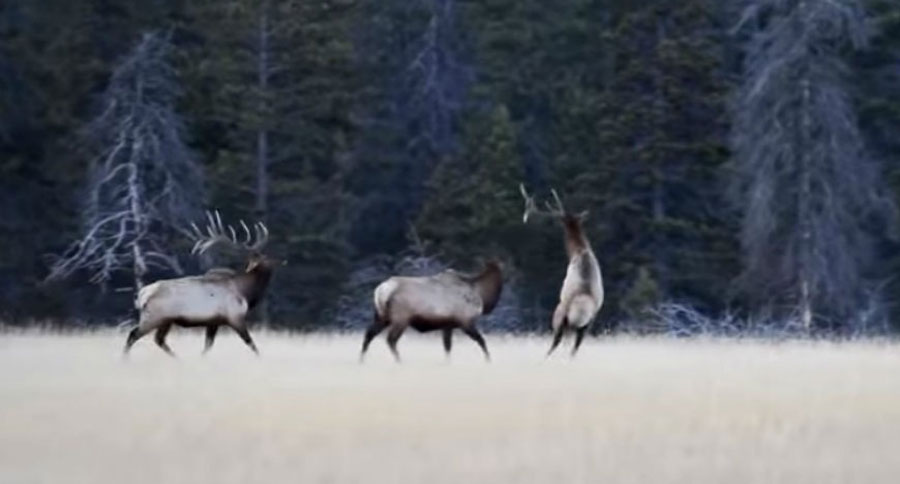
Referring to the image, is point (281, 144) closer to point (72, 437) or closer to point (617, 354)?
point (617, 354)

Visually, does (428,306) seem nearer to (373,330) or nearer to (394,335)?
(394,335)

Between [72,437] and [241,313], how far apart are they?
8.06 m

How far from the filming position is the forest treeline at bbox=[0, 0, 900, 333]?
31.9 m

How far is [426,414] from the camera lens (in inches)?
496

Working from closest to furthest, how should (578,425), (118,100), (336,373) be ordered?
(578,425) → (336,373) → (118,100)

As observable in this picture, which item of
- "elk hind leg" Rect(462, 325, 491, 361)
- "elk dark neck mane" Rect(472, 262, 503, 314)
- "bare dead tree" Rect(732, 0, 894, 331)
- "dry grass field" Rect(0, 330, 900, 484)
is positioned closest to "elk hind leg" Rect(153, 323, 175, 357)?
"dry grass field" Rect(0, 330, 900, 484)

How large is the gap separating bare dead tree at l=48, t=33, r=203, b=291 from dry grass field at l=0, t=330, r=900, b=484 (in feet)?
41.5

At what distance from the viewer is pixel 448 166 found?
115 ft

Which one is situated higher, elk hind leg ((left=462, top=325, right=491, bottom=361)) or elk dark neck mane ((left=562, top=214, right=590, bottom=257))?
elk dark neck mane ((left=562, top=214, right=590, bottom=257))

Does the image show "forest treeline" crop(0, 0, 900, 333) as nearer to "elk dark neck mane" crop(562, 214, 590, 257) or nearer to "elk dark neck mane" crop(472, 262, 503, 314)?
"elk dark neck mane" crop(562, 214, 590, 257)

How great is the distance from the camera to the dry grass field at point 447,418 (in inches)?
395

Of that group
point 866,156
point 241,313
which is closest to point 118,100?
point 866,156

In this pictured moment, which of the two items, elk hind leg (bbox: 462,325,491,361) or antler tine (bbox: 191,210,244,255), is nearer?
elk hind leg (bbox: 462,325,491,361)

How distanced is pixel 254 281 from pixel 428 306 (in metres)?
2.11
